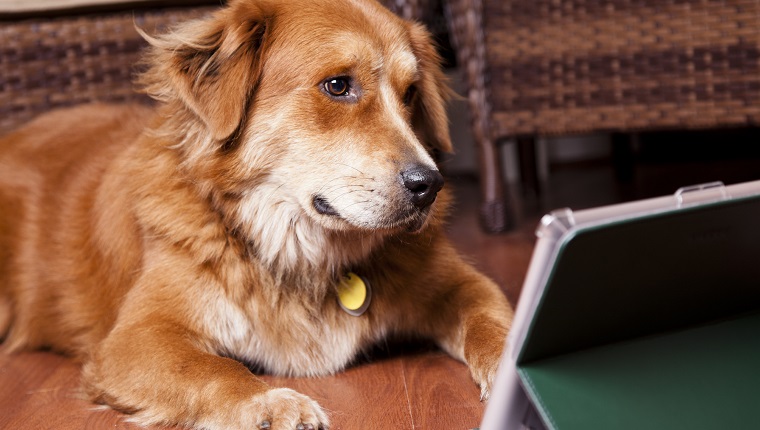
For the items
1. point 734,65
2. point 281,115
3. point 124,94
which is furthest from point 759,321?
point 124,94

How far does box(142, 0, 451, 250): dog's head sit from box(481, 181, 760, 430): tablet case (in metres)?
0.61

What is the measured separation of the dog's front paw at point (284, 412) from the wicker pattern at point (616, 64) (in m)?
1.87

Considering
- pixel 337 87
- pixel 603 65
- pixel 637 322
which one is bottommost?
pixel 603 65

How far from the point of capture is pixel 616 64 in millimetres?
2875

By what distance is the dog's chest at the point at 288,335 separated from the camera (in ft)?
5.90

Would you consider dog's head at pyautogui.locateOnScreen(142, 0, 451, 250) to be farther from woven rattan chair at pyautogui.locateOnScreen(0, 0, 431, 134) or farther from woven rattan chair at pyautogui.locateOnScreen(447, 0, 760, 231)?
woven rattan chair at pyautogui.locateOnScreen(447, 0, 760, 231)

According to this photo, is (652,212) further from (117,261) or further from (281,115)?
(117,261)

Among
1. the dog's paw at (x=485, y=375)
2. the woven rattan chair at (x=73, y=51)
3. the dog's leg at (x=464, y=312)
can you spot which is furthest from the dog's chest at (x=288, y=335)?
the woven rattan chair at (x=73, y=51)

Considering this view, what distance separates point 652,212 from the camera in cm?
104

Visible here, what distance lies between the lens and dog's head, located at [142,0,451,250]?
67.8 inches

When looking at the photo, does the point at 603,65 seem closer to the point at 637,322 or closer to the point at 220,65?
the point at 220,65

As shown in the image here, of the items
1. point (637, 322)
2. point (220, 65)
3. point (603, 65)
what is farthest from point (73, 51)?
point (637, 322)

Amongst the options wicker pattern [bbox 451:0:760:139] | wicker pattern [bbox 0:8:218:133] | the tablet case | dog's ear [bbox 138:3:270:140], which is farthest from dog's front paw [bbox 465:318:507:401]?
wicker pattern [bbox 0:8:218:133]

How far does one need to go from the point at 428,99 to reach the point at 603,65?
1051 mm
